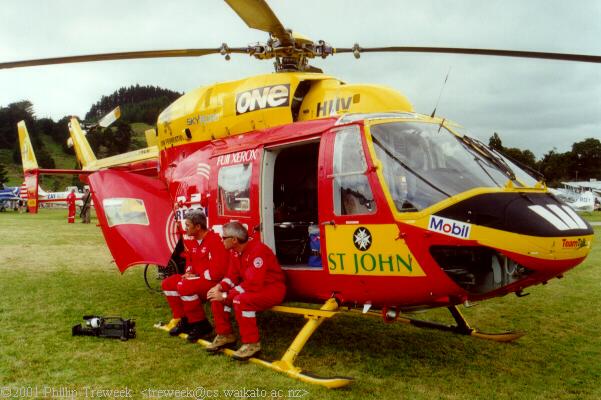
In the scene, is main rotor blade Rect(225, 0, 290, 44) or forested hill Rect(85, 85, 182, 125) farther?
forested hill Rect(85, 85, 182, 125)

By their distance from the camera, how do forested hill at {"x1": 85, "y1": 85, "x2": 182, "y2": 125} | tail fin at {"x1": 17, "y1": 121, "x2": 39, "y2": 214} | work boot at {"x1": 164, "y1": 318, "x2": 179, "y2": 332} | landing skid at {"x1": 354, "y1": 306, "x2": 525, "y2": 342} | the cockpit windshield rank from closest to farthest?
the cockpit windshield < landing skid at {"x1": 354, "y1": 306, "x2": 525, "y2": 342} < work boot at {"x1": 164, "y1": 318, "x2": 179, "y2": 332} < tail fin at {"x1": 17, "y1": 121, "x2": 39, "y2": 214} < forested hill at {"x1": 85, "y1": 85, "x2": 182, "y2": 125}

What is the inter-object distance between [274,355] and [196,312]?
3.77 feet

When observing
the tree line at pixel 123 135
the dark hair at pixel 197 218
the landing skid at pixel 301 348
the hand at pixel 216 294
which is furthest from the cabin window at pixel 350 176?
the tree line at pixel 123 135

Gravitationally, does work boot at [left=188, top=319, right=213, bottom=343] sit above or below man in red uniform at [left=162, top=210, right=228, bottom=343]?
Answer: below

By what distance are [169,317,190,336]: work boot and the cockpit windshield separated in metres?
3.33

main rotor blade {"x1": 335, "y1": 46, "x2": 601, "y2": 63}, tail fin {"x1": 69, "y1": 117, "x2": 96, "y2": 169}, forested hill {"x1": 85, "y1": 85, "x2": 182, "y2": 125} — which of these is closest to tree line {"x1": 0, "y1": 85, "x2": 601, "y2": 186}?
forested hill {"x1": 85, "y1": 85, "x2": 182, "y2": 125}

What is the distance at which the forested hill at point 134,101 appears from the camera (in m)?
121

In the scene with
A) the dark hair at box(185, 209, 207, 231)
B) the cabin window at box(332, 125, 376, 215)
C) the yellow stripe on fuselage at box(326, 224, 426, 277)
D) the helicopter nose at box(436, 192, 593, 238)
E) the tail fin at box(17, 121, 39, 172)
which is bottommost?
the yellow stripe on fuselage at box(326, 224, 426, 277)

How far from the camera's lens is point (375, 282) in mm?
4820

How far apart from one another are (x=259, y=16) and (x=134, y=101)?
5324 inches

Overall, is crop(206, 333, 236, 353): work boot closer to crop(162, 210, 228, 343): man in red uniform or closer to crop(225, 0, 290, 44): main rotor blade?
crop(162, 210, 228, 343): man in red uniform

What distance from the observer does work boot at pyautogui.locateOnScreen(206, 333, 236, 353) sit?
18.9ft

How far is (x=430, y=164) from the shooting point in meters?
4.83

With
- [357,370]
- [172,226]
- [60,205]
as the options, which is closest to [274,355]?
[357,370]
